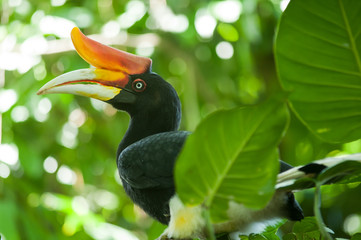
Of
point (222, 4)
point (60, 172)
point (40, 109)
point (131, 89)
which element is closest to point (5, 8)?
point (40, 109)

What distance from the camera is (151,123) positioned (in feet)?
3.81

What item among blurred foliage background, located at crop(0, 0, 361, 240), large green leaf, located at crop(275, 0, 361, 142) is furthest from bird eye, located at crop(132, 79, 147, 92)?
blurred foliage background, located at crop(0, 0, 361, 240)

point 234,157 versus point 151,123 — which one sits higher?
point 234,157

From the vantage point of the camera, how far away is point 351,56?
0.75 metres

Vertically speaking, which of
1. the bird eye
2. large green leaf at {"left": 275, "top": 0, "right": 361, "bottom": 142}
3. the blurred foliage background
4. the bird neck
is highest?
large green leaf at {"left": 275, "top": 0, "right": 361, "bottom": 142}

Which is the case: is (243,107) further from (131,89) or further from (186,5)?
(186,5)

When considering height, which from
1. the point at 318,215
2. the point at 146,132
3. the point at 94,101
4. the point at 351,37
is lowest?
the point at 94,101

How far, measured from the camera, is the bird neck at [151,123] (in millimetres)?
1155

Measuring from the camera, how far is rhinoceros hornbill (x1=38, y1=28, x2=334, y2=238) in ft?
2.85

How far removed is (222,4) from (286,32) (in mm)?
1871

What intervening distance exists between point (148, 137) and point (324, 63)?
45 cm

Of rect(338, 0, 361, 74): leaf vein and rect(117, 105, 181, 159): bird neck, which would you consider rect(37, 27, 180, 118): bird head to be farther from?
rect(338, 0, 361, 74): leaf vein

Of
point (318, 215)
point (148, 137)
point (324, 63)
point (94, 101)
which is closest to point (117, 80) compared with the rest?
point (148, 137)

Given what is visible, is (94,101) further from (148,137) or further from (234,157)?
(234,157)
